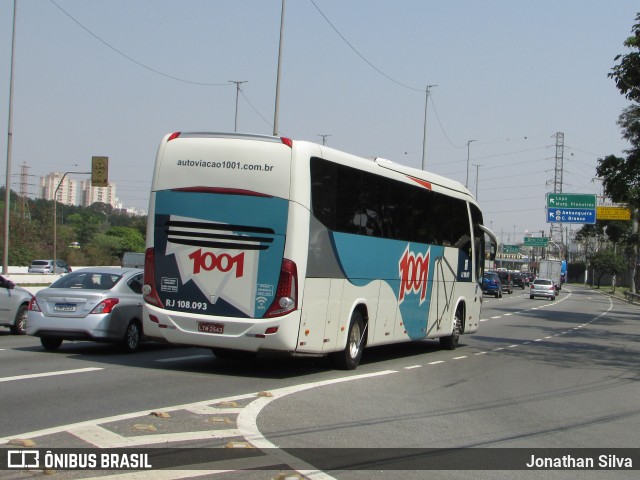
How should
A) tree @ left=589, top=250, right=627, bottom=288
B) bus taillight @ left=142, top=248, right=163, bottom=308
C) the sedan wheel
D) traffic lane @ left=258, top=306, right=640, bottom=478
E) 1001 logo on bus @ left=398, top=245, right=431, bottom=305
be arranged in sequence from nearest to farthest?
traffic lane @ left=258, top=306, right=640, bottom=478, bus taillight @ left=142, top=248, right=163, bottom=308, 1001 logo on bus @ left=398, top=245, right=431, bottom=305, the sedan wheel, tree @ left=589, top=250, right=627, bottom=288

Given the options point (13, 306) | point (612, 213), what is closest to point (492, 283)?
point (612, 213)

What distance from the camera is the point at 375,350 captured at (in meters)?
19.5

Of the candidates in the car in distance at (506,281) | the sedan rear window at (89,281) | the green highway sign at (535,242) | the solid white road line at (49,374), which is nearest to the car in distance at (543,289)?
the car in distance at (506,281)

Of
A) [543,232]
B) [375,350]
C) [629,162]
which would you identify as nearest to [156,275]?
[375,350]

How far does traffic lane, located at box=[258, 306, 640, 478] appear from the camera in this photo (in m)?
9.06

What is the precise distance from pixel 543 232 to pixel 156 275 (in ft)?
548

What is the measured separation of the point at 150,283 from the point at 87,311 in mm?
2478

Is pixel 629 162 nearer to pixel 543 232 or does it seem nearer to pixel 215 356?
pixel 215 356

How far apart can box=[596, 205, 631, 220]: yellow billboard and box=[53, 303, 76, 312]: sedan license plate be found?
62.1 m

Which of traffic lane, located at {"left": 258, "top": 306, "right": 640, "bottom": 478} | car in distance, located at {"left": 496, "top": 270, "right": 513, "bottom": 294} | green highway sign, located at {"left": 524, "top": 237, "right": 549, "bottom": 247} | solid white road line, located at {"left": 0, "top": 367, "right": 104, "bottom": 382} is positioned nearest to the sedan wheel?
solid white road line, located at {"left": 0, "top": 367, "right": 104, "bottom": 382}

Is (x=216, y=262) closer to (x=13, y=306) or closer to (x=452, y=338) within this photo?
(x=13, y=306)

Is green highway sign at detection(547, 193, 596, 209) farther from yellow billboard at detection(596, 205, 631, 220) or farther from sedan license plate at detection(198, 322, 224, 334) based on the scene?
sedan license plate at detection(198, 322, 224, 334)

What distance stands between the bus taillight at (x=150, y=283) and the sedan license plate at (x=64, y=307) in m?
2.51

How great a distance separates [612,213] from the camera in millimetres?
72125
